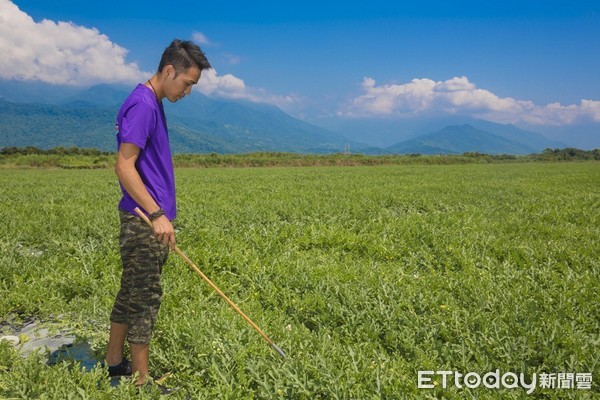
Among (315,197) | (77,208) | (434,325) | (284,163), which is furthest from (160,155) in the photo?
(284,163)

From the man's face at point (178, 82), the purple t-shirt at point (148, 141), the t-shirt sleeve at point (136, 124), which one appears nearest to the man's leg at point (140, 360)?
the purple t-shirt at point (148, 141)

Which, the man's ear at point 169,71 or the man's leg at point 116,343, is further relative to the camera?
the man's leg at point 116,343

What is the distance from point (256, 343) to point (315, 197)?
1190 cm

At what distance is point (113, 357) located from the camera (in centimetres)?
366

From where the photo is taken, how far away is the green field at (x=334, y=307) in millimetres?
3406

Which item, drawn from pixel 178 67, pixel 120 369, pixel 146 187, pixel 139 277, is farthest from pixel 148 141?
pixel 120 369

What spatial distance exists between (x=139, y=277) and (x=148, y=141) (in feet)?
3.78

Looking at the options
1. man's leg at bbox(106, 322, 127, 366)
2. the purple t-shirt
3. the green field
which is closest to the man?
the purple t-shirt

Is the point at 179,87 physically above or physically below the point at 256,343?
above

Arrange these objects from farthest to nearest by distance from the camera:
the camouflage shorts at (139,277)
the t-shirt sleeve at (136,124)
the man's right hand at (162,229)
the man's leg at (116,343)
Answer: the man's leg at (116,343) → the camouflage shorts at (139,277) → the man's right hand at (162,229) → the t-shirt sleeve at (136,124)

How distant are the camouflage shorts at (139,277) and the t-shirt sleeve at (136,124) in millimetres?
671

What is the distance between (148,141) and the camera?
3.20 meters

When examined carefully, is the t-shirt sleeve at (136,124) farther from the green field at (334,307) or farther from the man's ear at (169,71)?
the green field at (334,307)

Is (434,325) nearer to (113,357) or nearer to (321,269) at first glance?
(321,269)
